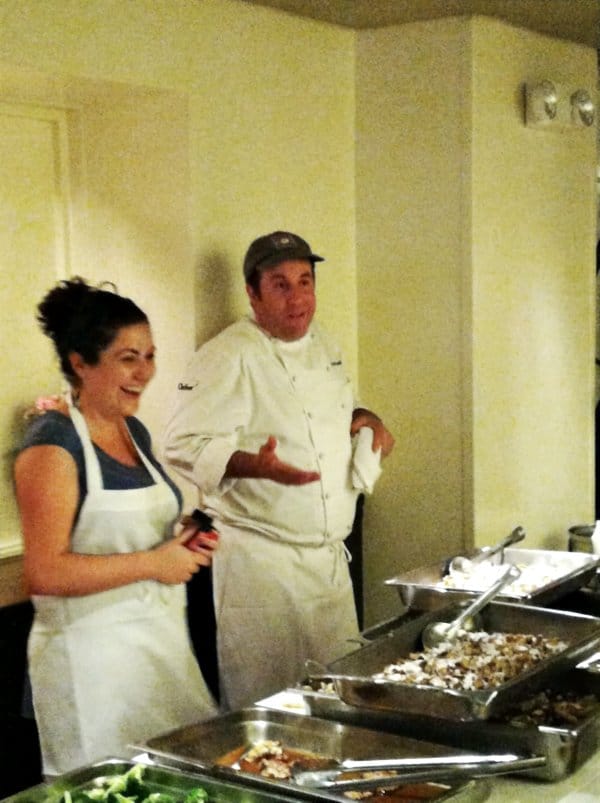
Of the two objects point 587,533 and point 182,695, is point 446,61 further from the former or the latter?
point 182,695

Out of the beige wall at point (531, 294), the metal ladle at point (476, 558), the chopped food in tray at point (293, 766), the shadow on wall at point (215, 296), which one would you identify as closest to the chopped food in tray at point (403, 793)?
the chopped food in tray at point (293, 766)

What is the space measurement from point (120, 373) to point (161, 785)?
1.17 m

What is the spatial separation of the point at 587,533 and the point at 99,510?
213 cm

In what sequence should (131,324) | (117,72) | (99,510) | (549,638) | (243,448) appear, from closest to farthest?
1. (549,638)
2. (99,510)
3. (131,324)
4. (117,72)
5. (243,448)

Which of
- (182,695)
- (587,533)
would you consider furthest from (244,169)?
(587,533)

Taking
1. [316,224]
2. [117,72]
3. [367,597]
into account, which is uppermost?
[117,72]

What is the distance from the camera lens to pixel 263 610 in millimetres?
3207

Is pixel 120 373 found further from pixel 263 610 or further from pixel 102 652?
pixel 263 610

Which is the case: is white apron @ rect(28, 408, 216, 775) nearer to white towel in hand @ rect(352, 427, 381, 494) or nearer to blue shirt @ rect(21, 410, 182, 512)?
blue shirt @ rect(21, 410, 182, 512)

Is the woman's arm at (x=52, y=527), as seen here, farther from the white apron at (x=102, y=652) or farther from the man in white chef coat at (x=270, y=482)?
the man in white chef coat at (x=270, y=482)

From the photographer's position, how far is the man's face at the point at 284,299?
3.21 m

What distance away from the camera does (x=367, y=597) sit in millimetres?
3984

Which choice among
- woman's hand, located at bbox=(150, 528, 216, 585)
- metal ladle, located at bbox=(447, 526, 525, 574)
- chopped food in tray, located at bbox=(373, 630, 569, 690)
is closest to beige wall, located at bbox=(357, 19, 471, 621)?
metal ladle, located at bbox=(447, 526, 525, 574)

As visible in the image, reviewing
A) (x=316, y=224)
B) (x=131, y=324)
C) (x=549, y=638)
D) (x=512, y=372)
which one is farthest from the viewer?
(x=512, y=372)
